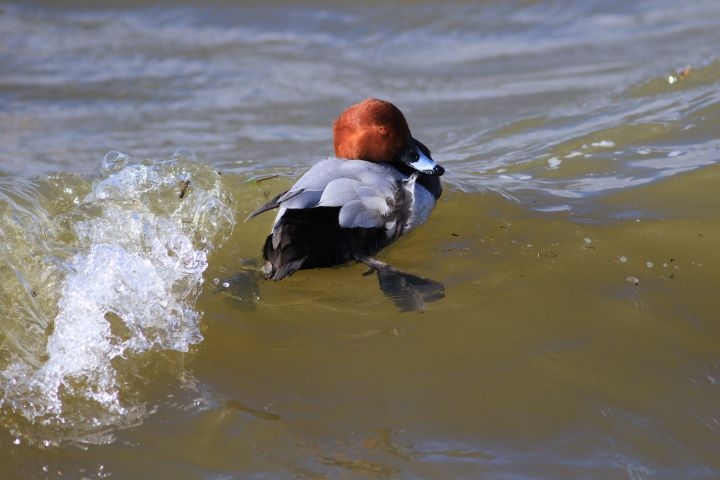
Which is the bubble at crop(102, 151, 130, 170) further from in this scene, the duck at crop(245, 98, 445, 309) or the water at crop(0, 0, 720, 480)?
the duck at crop(245, 98, 445, 309)

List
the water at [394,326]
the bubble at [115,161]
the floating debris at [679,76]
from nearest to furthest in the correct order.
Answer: the water at [394,326] → the bubble at [115,161] → the floating debris at [679,76]

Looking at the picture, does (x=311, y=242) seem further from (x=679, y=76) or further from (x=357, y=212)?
(x=679, y=76)

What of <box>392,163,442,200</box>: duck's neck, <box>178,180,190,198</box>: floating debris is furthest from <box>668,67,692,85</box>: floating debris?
<box>178,180,190,198</box>: floating debris

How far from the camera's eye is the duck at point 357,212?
3.86 m

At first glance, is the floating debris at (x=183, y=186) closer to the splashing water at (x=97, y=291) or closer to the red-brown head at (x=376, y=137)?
the splashing water at (x=97, y=291)

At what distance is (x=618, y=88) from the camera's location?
316 inches

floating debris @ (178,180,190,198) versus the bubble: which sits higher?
the bubble

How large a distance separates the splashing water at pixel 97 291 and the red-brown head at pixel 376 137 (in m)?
0.69

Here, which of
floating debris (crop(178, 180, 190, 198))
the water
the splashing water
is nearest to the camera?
the water

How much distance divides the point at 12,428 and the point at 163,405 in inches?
19.7

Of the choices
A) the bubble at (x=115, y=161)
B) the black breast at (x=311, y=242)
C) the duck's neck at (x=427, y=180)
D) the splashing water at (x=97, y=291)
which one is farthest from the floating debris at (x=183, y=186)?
the duck's neck at (x=427, y=180)

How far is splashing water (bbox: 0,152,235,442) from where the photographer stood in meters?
3.23

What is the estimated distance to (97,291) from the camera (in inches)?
140

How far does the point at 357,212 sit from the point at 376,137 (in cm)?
77
